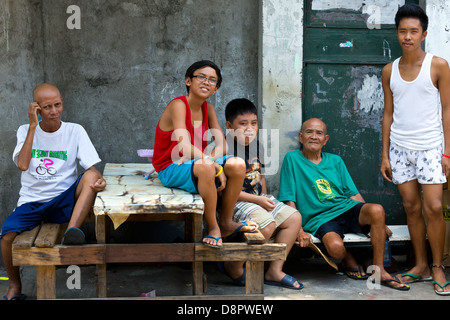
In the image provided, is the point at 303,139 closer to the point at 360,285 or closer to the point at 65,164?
the point at 360,285

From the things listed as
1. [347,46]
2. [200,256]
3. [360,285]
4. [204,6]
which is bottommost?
[360,285]

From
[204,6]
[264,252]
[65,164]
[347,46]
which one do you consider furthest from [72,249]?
[347,46]

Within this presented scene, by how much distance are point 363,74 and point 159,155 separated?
7.15ft

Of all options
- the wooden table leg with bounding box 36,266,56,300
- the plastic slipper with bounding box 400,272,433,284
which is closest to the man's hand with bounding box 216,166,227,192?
the wooden table leg with bounding box 36,266,56,300

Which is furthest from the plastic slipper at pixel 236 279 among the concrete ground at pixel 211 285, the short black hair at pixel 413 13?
the short black hair at pixel 413 13

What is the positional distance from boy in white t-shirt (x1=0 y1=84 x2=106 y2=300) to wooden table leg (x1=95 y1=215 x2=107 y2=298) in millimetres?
203

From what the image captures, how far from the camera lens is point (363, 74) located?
5105 mm

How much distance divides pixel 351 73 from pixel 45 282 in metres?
3.25

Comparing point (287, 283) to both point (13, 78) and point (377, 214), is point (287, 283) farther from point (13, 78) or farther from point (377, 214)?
point (13, 78)

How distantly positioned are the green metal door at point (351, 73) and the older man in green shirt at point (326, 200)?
427mm

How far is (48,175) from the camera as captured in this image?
4016 mm

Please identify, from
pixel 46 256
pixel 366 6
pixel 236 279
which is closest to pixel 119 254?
pixel 46 256

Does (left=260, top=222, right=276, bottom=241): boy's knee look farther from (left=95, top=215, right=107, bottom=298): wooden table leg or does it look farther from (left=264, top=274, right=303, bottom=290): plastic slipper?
(left=95, top=215, right=107, bottom=298): wooden table leg

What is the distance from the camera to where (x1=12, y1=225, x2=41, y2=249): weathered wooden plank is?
A: 3.49 m
